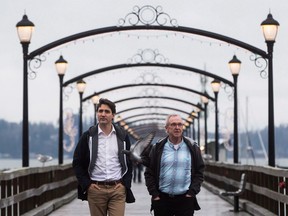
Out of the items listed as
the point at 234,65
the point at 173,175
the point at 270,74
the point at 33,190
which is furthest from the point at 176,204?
the point at 234,65

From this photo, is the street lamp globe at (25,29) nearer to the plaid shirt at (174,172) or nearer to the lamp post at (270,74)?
the lamp post at (270,74)

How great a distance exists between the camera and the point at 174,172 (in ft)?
33.4

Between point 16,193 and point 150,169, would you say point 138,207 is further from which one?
point 150,169

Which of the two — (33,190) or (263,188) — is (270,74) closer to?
(263,188)

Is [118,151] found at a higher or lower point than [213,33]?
lower

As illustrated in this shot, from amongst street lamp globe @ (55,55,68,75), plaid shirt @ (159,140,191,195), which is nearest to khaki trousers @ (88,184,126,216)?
plaid shirt @ (159,140,191,195)

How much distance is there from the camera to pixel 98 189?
1035 centimetres

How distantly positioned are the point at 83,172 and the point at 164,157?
852mm

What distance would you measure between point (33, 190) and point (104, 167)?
9.54m

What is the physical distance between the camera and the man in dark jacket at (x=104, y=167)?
33.9 feet

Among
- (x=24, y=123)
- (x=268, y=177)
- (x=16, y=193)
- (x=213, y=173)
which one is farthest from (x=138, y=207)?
(x=213, y=173)

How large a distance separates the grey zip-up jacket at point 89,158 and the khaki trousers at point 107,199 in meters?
0.09

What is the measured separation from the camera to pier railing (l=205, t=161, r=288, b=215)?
1719 centimetres

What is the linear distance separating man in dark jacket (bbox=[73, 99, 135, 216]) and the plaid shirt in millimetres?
433
